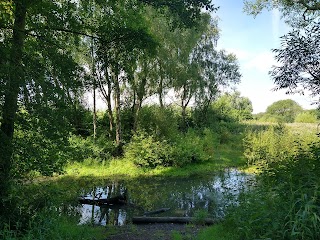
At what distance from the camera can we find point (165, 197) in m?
12.0

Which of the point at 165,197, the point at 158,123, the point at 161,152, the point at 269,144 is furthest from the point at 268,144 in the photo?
the point at 165,197

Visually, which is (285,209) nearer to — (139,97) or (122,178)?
(122,178)

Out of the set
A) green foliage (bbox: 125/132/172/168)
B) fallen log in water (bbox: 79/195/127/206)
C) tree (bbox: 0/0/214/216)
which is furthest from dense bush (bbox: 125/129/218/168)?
tree (bbox: 0/0/214/216)

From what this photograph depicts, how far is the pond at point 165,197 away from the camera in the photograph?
9.16 meters

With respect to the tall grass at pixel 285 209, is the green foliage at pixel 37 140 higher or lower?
higher

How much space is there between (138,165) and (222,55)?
1543 cm

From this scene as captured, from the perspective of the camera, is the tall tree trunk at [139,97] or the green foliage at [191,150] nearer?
the green foliage at [191,150]

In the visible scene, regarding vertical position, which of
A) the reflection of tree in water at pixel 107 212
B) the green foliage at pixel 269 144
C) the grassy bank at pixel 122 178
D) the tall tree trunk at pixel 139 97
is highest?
the tall tree trunk at pixel 139 97

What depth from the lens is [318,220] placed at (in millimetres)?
3742

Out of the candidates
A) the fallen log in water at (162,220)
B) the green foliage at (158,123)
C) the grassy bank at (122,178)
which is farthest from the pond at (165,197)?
the green foliage at (158,123)

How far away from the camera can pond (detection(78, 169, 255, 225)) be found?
916 centimetres

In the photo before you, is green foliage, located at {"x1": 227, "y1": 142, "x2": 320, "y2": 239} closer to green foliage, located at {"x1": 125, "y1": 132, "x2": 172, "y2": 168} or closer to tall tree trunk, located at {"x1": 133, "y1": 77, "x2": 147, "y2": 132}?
green foliage, located at {"x1": 125, "y1": 132, "x2": 172, "y2": 168}

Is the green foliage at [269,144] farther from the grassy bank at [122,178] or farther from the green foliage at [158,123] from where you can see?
the green foliage at [158,123]

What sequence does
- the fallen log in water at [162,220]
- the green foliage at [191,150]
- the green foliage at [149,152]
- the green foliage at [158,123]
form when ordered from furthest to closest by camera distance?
the green foliage at [158,123] → the green foliage at [191,150] → the green foliage at [149,152] → the fallen log in water at [162,220]
